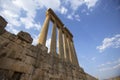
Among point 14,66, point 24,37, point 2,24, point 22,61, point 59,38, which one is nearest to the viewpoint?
point 2,24

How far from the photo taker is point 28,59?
18.1 ft

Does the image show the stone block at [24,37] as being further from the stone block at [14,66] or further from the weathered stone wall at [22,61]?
the stone block at [14,66]

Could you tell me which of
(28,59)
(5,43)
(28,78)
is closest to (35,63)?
(28,59)

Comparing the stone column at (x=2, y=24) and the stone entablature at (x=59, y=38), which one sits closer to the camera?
the stone column at (x=2, y=24)

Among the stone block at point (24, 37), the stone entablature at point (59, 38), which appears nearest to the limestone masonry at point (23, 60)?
the stone block at point (24, 37)

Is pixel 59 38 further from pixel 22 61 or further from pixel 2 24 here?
pixel 2 24

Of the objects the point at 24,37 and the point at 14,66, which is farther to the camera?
the point at 24,37

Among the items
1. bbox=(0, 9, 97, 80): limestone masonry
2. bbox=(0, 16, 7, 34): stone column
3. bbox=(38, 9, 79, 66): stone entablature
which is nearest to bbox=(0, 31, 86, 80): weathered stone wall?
bbox=(0, 9, 97, 80): limestone masonry

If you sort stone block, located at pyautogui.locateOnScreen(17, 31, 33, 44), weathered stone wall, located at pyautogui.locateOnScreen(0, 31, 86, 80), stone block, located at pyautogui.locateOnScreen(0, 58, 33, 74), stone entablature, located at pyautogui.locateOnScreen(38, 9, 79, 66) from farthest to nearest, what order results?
stone entablature, located at pyautogui.locateOnScreen(38, 9, 79, 66) → stone block, located at pyautogui.locateOnScreen(17, 31, 33, 44) → weathered stone wall, located at pyautogui.locateOnScreen(0, 31, 86, 80) → stone block, located at pyautogui.locateOnScreen(0, 58, 33, 74)

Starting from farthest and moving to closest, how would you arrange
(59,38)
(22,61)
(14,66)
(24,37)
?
(59,38), (24,37), (22,61), (14,66)

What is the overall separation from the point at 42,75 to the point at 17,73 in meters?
1.73

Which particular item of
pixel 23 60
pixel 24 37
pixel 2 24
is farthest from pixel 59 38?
pixel 2 24

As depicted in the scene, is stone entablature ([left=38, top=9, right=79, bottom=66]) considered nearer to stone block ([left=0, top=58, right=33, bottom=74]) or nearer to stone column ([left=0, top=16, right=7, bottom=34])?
stone block ([left=0, top=58, right=33, bottom=74])

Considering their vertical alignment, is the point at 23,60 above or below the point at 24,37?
below
